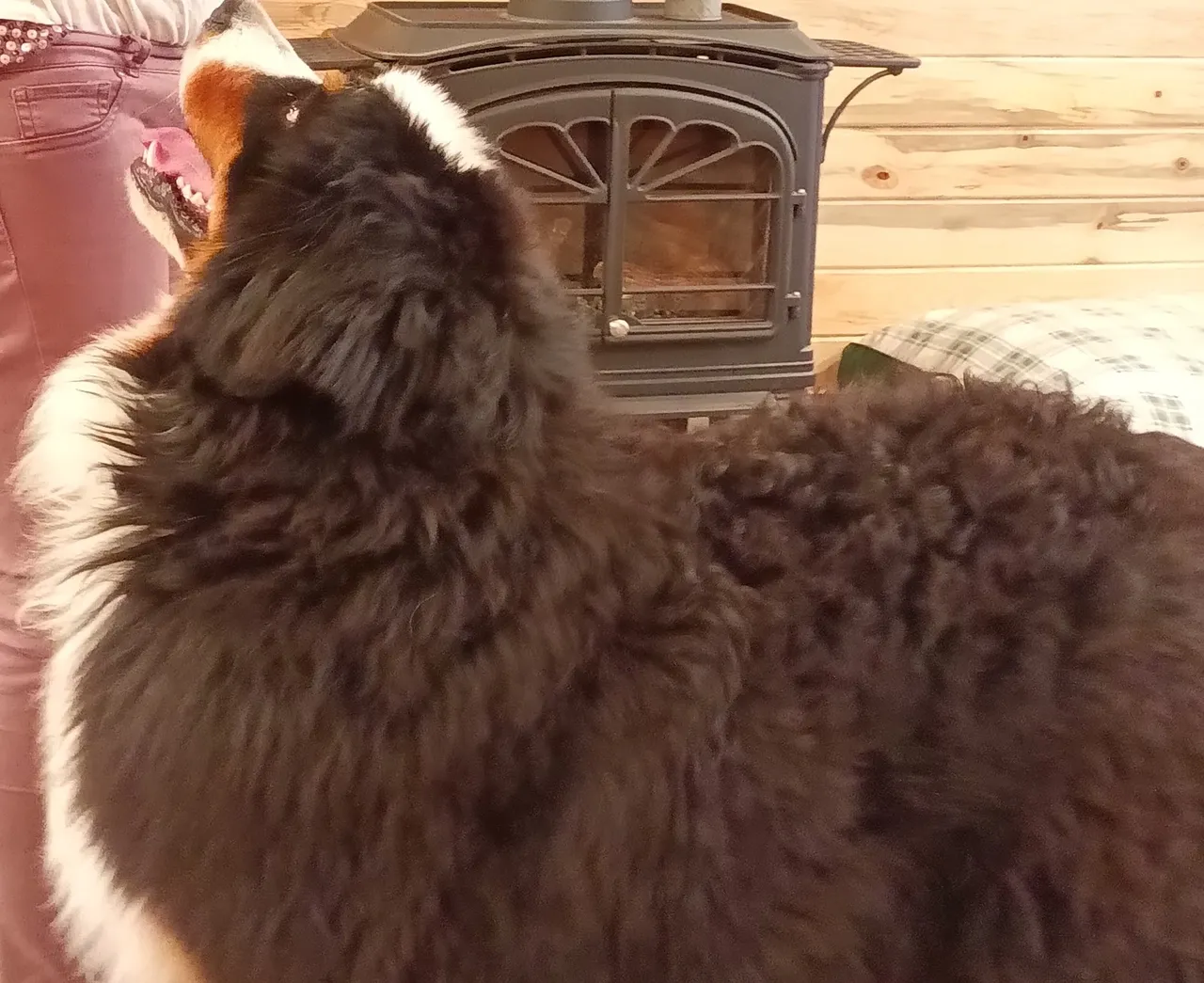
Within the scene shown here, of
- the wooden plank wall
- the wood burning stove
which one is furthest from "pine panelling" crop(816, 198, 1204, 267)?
the wood burning stove

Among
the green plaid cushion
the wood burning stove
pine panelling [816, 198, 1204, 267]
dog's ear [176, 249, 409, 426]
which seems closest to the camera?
dog's ear [176, 249, 409, 426]

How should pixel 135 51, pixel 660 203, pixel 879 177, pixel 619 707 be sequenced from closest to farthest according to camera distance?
1. pixel 619 707
2. pixel 135 51
3. pixel 660 203
4. pixel 879 177

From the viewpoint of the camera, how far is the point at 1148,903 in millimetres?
1000

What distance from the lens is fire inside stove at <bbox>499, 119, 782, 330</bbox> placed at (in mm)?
1943

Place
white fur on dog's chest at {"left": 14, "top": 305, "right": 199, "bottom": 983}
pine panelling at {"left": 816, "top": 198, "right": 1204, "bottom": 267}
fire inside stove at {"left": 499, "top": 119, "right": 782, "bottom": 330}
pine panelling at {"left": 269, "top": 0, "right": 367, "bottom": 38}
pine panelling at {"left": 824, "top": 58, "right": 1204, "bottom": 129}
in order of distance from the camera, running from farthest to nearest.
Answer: pine panelling at {"left": 816, "top": 198, "right": 1204, "bottom": 267}
pine panelling at {"left": 824, "top": 58, "right": 1204, "bottom": 129}
pine panelling at {"left": 269, "top": 0, "right": 367, "bottom": 38}
fire inside stove at {"left": 499, "top": 119, "right": 782, "bottom": 330}
white fur on dog's chest at {"left": 14, "top": 305, "right": 199, "bottom": 983}

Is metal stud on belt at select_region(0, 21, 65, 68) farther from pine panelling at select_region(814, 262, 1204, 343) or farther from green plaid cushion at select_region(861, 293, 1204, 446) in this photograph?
pine panelling at select_region(814, 262, 1204, 343)

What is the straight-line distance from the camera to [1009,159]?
269 cm

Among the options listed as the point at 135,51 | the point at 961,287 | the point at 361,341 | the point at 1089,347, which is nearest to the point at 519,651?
the point at 361,341

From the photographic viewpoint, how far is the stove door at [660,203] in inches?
74.7

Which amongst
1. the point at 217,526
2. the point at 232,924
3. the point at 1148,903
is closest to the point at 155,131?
the point at 217,526

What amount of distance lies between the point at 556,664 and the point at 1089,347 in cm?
164

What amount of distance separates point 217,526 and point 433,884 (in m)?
0.34

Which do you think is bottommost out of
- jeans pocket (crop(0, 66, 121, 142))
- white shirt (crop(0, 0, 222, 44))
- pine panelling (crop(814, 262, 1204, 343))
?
pine panelling (crop(814, 262, 1204, 343))

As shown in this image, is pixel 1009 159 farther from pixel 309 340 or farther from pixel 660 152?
pixel 309 340
